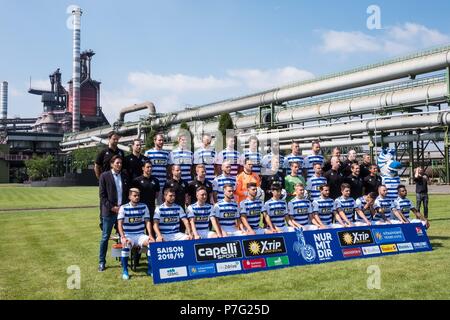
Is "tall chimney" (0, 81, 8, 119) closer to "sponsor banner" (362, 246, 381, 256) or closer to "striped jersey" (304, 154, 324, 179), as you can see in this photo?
"striped jersey" (304, 154, 324, 179)

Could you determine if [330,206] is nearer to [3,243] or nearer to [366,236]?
[366,236]

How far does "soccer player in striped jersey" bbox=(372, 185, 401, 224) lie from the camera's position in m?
11.2

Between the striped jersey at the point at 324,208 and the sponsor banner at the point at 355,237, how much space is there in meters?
1.18

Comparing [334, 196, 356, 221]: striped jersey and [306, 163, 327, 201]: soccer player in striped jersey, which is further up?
[306, 163, 327, 201]: soccer player in striped jersey

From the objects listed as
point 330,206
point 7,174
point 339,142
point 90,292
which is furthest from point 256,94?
point 7,174

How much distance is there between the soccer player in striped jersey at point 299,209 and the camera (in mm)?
10062

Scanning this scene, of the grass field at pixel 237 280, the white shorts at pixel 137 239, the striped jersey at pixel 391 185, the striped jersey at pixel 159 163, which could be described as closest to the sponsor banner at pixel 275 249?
the grass field at pixel 237 280

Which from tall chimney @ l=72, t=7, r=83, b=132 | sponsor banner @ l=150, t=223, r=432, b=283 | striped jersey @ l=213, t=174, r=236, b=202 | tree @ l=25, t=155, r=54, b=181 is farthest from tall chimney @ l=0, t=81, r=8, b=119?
sponsor banner @ l=150, t=223, r=432, b=283

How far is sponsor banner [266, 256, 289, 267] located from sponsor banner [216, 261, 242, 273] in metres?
0.66

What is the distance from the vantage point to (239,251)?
27.1ft

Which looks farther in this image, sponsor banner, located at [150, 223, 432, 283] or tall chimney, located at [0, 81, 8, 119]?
tall chimney, located at [0, 81, 8, 119]

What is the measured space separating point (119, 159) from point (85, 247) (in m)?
3.80

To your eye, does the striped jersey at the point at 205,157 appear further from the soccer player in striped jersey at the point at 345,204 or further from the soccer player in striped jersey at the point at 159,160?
the soccer player in striped jersey at the point at 345,204

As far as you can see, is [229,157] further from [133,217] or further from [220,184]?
[133,217]
